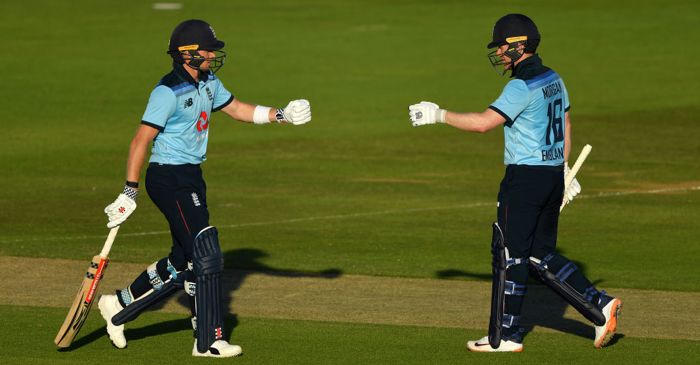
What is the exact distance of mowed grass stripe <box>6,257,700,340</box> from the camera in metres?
12.0

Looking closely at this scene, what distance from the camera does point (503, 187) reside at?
10922mm

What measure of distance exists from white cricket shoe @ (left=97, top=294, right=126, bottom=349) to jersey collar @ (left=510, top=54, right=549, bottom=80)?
3.44 metres

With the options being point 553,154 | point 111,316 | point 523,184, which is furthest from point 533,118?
point 111,316

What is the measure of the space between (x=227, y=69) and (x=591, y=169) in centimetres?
1349

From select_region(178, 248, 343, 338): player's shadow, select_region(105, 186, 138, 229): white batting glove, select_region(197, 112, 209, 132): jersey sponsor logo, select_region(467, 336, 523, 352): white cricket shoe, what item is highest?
select_region(197, 112, 209, 132): jersey sponsor logo

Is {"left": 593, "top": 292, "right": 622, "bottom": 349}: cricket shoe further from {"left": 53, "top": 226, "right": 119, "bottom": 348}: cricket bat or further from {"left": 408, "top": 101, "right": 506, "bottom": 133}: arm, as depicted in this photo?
{"left": 53, "top": 226, "right": 119, "bottom": 348}: cricket bat

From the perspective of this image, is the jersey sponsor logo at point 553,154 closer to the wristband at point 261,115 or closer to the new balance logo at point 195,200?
the wristband at point 261,115

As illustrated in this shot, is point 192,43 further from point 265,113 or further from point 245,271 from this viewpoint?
point 245,271

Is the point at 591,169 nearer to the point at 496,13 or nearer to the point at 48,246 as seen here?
the point at 48,246

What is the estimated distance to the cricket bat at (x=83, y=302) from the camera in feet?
35.4

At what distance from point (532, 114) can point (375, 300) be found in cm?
286

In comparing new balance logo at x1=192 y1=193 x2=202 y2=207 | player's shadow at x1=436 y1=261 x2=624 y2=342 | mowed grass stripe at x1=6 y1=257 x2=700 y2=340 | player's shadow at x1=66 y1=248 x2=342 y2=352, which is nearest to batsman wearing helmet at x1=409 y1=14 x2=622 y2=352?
player's shadow at x1=436 y1=261 x2=624 y2=342

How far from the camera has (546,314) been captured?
12.4 m

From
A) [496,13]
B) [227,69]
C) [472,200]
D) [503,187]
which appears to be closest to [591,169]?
[472,200]
